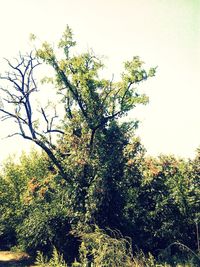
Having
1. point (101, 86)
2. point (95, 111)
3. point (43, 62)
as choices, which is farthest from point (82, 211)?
point (43, 62)

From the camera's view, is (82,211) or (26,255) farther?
(26,255)

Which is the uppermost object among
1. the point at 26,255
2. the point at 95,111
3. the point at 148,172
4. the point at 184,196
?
the point at 95,111

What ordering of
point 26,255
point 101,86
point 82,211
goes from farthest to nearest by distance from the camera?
point 26,255
point 101,86
point 82,211

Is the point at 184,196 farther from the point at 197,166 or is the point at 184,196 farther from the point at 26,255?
the point at 26,255

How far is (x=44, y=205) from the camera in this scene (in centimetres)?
2258

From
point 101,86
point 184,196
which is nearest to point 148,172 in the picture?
point 184,196

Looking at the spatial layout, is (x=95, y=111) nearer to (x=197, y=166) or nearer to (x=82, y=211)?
(x=82, y=211)

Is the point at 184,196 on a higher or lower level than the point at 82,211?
higher

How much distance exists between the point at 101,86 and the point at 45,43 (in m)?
5.01

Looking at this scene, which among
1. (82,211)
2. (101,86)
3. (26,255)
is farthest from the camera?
(26,255)

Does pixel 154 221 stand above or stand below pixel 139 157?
below

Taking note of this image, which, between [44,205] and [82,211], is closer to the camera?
[82,211]

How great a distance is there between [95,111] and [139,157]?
16.2 ft

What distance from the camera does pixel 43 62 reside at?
2158cm
